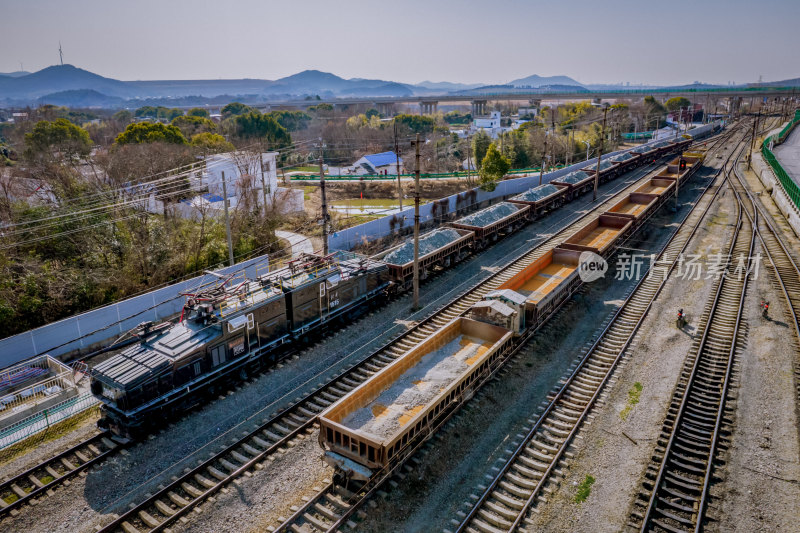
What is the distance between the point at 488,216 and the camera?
3172 centimetres

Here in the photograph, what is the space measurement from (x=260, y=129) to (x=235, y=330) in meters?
64.2

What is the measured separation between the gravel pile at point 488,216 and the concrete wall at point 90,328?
1653 centimetres

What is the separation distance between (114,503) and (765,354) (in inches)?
840

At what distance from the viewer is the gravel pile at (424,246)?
24.2 metres

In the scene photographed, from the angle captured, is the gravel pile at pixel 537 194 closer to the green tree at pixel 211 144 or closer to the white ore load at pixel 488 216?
the white ore load at pixel 488 216

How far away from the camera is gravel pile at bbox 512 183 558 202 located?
1464 inches

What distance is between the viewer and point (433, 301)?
23.2 metres

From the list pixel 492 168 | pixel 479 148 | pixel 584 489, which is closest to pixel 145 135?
pixel 492 168

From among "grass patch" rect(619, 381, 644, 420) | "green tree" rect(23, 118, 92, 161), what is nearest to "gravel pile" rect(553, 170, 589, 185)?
"grass patch" rect(619, 381, 644, 420)

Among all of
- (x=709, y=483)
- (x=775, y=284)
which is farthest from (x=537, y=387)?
(x=775, y=284)

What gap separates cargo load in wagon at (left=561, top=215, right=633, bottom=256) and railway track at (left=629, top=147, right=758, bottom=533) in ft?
19.8

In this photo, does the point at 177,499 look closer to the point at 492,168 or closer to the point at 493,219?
the point at 493,219

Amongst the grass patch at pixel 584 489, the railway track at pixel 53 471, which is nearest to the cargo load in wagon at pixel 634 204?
the grass patch at pixel 584 489

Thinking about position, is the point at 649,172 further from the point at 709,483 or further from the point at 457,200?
the point at 709,483
